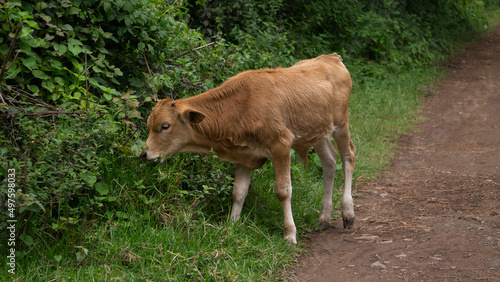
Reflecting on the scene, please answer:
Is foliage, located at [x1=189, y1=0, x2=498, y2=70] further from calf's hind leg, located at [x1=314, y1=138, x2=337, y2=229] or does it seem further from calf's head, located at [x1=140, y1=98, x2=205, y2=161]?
calf's head, located at [x1=140, y1=98, x2=205, y2=161]

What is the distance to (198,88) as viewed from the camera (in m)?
6.77

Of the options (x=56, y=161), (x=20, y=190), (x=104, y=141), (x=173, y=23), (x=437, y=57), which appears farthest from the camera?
(x=437, y=57)

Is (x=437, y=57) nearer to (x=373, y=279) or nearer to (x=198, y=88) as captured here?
(x=198, y=88)

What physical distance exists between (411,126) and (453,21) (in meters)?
10.8

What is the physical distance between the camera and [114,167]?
5.56 metres

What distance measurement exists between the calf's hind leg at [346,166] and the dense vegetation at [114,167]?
42 centimetres

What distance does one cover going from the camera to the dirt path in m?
5.14

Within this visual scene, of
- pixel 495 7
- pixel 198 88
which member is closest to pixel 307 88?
pixel 198 88

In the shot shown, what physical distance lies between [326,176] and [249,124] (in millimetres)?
1597

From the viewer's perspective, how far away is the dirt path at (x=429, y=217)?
5.14 meters

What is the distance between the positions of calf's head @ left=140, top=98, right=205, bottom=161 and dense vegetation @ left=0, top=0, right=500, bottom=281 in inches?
7.5

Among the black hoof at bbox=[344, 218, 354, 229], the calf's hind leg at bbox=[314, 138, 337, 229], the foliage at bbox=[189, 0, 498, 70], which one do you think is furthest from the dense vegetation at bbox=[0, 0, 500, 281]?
the foliage at bbox=[189, 0, 498, 70]

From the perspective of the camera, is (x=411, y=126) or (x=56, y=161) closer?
(x=56, y=161)

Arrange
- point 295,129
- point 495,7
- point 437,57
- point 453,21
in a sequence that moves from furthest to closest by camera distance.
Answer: point 495,7
point 453,21
point 437,57
point 295,129
